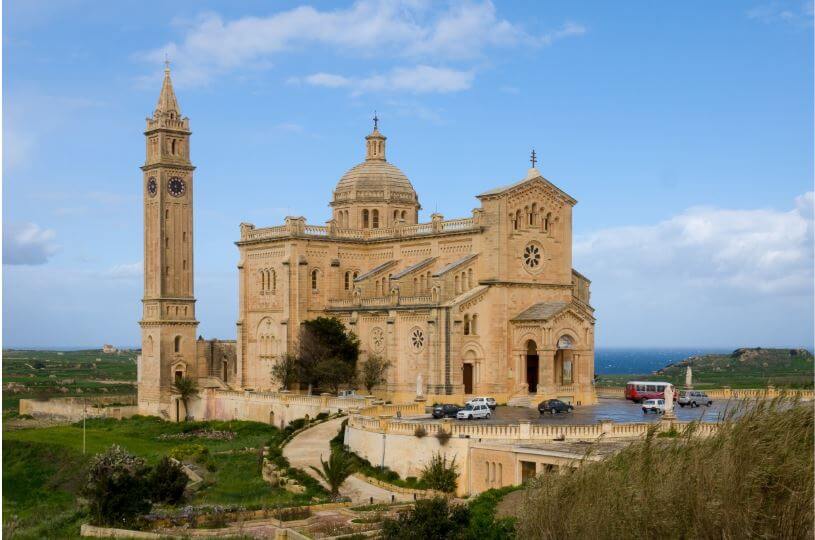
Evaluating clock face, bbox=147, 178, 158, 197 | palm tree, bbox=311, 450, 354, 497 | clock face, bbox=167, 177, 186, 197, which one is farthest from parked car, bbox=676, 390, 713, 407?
clock face, bbox=147, 178, 158, 197

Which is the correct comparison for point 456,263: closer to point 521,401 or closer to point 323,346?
point 521,401

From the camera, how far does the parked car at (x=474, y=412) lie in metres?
50.5

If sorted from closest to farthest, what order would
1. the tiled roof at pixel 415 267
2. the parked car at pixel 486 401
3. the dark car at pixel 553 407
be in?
1. the parked car at pixel 486 401
2. the dark car at pixel 553 407
3. the tiled roof at pixel 415 267

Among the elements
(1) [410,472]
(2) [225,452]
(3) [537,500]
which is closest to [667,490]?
(3) [537,500]

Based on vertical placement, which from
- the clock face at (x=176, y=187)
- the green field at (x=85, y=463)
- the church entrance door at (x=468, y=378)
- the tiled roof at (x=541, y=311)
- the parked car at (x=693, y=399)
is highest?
the clock face at (x=176, y=187)

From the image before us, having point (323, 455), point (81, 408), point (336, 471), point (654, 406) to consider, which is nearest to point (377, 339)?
point (323, 455)

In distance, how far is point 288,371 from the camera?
66938 millimetres

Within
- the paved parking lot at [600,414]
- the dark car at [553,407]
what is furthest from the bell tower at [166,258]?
the dark car at [553,407]

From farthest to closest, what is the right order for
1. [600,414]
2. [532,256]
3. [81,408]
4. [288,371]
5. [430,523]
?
1. [81,408]
2. [288,371]
3. [532,256]
4. [600,414]
5. [430,523]

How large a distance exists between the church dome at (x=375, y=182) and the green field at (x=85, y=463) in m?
17.6

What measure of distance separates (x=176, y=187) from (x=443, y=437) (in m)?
39.2

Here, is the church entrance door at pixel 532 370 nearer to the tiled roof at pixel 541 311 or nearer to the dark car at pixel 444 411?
the tiled roof at pixel 541 311

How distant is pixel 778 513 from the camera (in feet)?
68.8

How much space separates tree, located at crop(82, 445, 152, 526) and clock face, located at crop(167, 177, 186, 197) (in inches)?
1522
